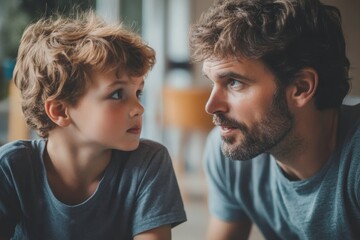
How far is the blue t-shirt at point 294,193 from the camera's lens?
1226 millimetres

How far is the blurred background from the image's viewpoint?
2.85 meters

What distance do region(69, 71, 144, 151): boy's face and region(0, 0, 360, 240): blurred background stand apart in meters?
1.35

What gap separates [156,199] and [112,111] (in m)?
0.24

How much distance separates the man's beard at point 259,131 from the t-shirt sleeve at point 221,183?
0.66 feet

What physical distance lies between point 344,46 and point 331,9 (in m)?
0.11

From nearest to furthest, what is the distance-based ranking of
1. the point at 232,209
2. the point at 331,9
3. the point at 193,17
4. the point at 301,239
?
the point at 331,9 < the point at 301,239 < the point at 232,209 < the point at 193,17

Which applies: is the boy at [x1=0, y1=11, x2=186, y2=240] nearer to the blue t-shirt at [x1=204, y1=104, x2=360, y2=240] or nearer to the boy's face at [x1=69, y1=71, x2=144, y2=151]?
the boy's face at [x1=69, y1=71, x2=144, y2=151]

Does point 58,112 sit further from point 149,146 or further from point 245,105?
point 245,105

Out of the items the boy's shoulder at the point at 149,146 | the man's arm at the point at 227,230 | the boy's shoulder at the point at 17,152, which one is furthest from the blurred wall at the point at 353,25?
the boy's shoulder at the point at 17,152

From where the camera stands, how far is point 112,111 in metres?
1.15

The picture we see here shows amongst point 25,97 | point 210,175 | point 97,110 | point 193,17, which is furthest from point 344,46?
point 193,17

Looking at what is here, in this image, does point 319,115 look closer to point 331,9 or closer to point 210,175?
point 331,9

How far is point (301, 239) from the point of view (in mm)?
1401

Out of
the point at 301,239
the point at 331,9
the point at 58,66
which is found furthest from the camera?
the point at 301,239
